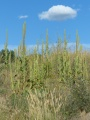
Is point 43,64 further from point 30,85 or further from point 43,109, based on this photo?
point 43,109

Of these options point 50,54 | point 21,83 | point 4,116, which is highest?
point 50,54

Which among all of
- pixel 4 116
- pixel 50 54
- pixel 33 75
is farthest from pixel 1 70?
pixel 4 116

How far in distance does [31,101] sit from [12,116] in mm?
672

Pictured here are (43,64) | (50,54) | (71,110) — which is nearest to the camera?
(71,110)

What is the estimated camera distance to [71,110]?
389 inches

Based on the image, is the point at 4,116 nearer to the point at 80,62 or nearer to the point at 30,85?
the point at 30,85

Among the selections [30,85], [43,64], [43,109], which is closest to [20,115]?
[43,109]

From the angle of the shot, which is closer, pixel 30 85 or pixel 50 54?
pixel 30 85

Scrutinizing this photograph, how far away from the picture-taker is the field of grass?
9.64m

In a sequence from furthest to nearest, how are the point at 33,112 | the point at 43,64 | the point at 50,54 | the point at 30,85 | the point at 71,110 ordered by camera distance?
the point at 50,54 → the point at 43,64 → the point at 30,85 → the point at 71,110 → the point at 33,112

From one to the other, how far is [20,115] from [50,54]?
8.04 meters

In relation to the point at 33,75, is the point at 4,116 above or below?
below

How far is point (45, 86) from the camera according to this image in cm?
1408

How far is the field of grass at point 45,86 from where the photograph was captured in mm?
9641
